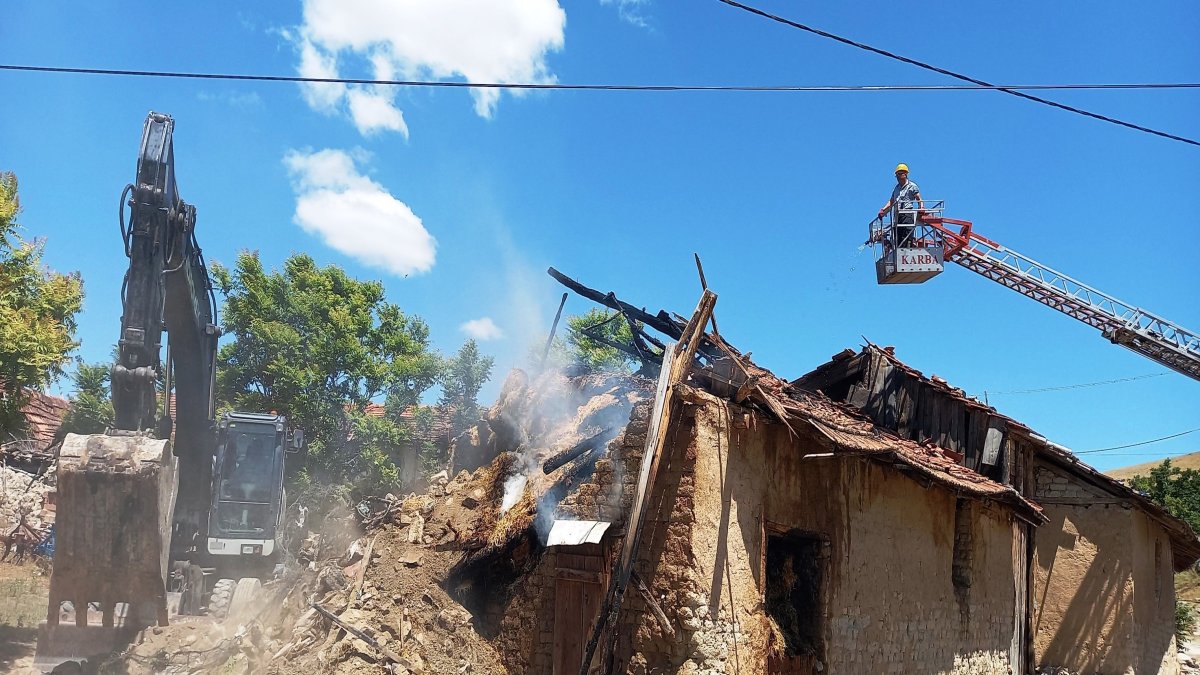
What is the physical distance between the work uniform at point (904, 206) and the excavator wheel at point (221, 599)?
1435cm

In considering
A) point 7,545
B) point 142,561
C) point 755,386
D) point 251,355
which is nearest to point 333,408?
point 251,355

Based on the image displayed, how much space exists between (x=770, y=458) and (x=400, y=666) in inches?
201

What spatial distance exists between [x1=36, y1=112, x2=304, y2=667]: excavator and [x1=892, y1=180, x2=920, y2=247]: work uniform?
12759 millimetres

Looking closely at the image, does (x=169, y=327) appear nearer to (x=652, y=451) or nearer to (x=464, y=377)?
(x=652, y=451)

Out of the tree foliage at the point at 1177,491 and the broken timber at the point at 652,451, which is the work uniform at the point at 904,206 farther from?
the tree foliage at the point at 1177,491

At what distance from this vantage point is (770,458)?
8172 mm

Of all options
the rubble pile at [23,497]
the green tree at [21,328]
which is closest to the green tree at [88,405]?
the rubble pile at [23,497]

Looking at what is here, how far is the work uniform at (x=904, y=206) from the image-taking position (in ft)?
53.3

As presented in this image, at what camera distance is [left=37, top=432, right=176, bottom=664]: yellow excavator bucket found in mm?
8438

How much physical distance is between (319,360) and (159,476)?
835 inches

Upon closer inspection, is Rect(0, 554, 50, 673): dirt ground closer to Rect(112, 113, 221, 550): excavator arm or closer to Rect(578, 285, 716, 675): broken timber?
Rect(112, 113, 221, 550): excavator arm

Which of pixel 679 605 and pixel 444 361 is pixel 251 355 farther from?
pixel 679 605

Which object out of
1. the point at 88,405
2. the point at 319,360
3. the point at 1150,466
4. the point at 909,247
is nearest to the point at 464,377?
the point at 319,360

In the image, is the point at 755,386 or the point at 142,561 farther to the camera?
the point at 142,561
